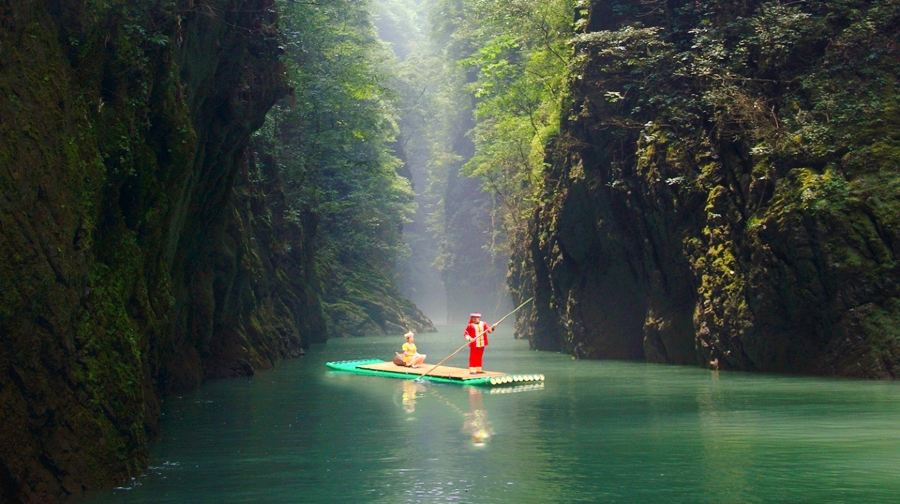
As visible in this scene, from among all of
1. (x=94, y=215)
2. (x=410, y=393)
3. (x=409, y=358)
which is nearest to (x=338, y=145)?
(x=409, y=358)

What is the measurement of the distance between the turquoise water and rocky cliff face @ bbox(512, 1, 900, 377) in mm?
2141

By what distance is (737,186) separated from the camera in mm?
27844

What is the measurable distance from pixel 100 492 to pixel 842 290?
717 inches

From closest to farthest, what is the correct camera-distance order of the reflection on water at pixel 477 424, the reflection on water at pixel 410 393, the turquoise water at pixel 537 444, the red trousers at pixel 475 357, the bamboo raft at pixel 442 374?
the turquoise water at pixel 537 444 < the reflection on water at pixel 477 424 < the reflection on water at pixel 410 393 < the bamboo raft at pixel 442 374 < the red trousers at pixel 475 357

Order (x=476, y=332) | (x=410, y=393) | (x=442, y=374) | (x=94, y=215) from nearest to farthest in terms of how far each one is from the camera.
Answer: (x=94, y=215) < (x=410, y=393) < (x=476, y=332) < (x=442, y=374)

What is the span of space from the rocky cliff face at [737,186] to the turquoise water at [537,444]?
7.02 feet

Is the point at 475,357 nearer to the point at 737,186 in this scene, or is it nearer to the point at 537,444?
the point at 737,186

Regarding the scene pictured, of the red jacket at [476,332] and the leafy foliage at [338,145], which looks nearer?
the red jacket at [476,332]

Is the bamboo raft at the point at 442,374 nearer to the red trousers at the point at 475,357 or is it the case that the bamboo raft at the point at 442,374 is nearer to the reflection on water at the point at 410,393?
the red trousers at the point at 475,357

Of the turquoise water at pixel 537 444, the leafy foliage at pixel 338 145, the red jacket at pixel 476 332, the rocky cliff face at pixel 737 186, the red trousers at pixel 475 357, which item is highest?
the leafy foliage at pixel 338 145

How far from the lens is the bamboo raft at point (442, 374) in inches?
967

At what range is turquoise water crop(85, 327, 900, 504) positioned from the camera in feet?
36.9

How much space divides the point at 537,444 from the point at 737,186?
1521 cm

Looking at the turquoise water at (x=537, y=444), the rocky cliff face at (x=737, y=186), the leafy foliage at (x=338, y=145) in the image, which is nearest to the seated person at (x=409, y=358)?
the turquoise water at (x=537, y=444)
